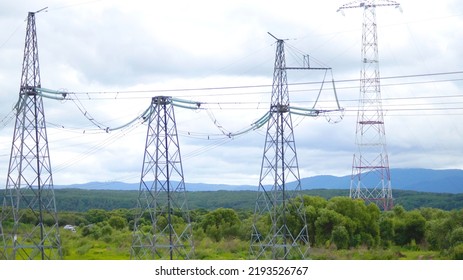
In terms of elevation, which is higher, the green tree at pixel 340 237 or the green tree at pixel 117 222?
the green tree at pixel 117 222

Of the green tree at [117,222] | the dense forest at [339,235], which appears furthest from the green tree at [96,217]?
the dense forest at [339,235]

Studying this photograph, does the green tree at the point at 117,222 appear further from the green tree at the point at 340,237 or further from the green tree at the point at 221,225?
the green tree at the point at 340,237

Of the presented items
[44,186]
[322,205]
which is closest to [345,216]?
[322,205]

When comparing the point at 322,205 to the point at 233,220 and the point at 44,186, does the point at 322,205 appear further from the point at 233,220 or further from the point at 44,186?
the point at 44,186

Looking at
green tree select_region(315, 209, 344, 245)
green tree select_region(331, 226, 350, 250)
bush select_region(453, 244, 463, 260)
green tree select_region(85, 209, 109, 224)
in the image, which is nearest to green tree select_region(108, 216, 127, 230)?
green tree select_region(85, 209, 109, 224)

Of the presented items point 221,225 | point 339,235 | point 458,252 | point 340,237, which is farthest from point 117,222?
point 458,252

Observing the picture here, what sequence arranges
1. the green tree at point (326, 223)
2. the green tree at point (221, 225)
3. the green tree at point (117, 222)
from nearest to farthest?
1. the green tree at point (326, 223)
2. the green tree at point (221, 225)
3. the green tree at point (117, 222)

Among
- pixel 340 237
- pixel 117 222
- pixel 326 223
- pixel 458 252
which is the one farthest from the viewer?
pixel 117 222

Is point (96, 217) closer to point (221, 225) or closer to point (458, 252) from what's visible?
point (221, 225)
